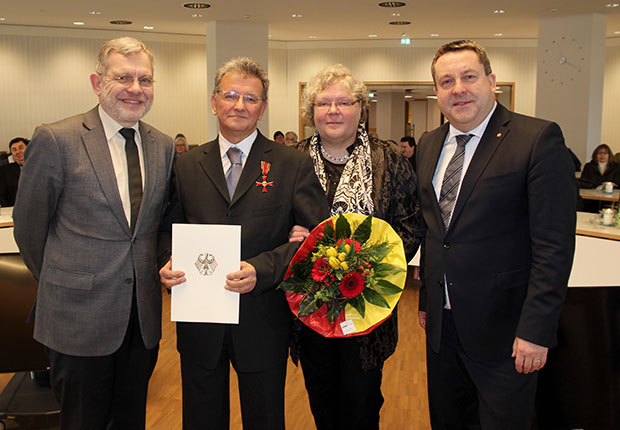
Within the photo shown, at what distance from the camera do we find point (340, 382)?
105 inches

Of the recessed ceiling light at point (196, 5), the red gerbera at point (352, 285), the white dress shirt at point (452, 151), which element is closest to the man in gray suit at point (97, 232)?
the red gerbera at point (352, 285)

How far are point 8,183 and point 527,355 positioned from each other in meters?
7.35

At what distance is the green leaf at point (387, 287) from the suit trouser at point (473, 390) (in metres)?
0.35

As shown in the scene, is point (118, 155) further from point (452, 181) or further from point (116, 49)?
point (452, 181)

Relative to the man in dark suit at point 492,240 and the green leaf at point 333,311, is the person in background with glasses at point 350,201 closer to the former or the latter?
the man in dark suit at point 492,240

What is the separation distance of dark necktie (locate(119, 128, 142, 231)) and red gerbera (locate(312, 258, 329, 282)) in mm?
723

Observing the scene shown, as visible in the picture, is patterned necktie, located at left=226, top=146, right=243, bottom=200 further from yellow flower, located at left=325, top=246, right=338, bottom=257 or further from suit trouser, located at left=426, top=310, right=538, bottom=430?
suit trouser, located at left=426, top=310, right=538, bottom=430

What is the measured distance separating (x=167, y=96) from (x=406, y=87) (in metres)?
6.67

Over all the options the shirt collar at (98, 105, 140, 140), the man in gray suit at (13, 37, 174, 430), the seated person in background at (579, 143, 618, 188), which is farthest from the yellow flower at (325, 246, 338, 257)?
the seated person in background at (579, 143, 618, 188)

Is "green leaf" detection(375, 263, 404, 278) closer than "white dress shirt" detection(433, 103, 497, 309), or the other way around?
"green leaf" detection(375, 263, 404, 278)

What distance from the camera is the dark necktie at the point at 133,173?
2.23 m

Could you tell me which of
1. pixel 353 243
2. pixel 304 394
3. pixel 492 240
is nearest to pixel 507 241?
pixel 492 240

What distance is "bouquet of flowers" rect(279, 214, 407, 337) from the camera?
6.89 feet

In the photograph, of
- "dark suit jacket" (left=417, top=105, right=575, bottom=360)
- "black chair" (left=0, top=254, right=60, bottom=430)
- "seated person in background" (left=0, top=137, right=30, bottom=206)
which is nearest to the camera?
"dark suit jacket" (left=417, top=105, right=575, bottom=360)
